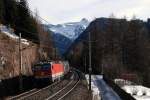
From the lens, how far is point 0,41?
196 ft

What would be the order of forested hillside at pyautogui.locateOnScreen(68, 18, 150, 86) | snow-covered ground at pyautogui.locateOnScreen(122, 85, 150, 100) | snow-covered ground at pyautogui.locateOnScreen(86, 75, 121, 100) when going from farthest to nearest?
1. forested hillside at pyautogui.locateOnScreen(68, 18, 150, 86)
2. snow-covered ground at pyautogui.locateOnScreen(122, 85, 150, 100)
3. snow-covered ground at pyautogui.locateOnScreen(86, 75, 121, 100)

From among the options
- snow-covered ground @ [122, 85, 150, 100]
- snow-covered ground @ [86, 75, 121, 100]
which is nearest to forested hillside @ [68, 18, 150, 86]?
snow-covered ground @ [86, 75, 121, 100]

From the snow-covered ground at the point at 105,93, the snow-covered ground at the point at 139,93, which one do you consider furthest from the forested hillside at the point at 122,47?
the snow-covered ground at the point at 139,93

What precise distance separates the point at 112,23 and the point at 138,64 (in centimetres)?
2390

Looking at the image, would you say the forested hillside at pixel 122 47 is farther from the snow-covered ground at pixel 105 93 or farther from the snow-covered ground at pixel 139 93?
the snow-covered ground at pixel 139 93

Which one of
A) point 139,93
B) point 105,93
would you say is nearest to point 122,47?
point 139,93

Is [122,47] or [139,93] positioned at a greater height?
[122,47]

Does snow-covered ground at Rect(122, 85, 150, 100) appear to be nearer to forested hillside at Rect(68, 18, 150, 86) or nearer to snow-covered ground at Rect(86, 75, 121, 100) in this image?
snow-covered ground at Rect(86, 75, 121, 100)

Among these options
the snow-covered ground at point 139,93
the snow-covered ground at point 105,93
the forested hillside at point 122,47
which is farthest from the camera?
the forested hillside at point 122,47

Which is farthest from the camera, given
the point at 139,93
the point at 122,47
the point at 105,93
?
the point at 122,47

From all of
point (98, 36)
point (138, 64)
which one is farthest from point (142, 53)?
point (98, 36)

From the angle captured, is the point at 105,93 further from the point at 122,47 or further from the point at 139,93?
the point at 122,47

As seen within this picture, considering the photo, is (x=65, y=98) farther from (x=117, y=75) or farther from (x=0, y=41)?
(x=117, y=75)

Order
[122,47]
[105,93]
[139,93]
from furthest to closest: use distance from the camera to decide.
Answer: [122,47] < [139,93] < [105,93]
